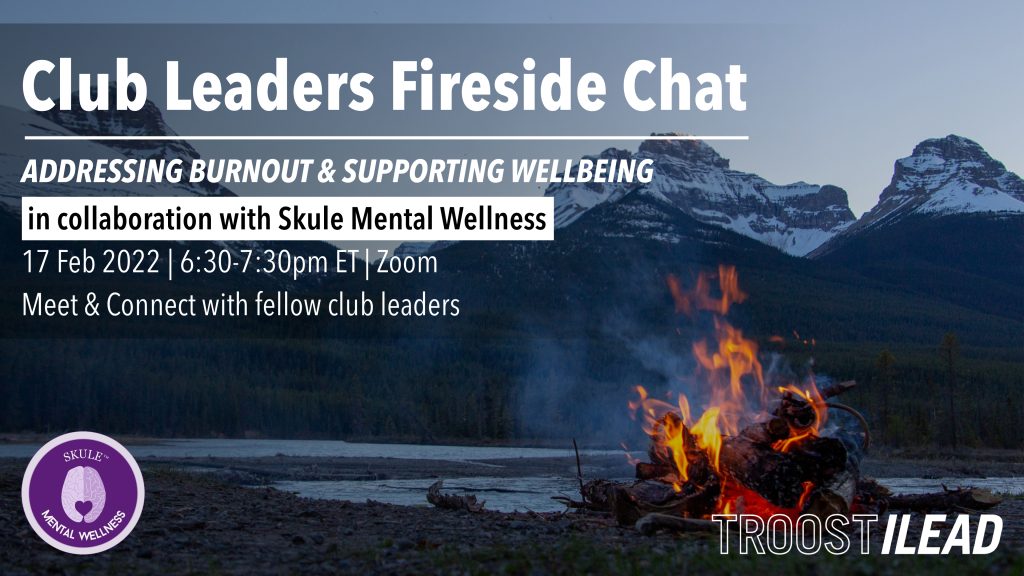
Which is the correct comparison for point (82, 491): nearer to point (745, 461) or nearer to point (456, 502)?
point (456, 502)

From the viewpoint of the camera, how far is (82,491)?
16891mm

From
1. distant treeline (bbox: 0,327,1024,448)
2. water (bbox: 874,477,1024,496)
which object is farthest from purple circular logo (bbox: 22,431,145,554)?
distant treeline (bbox: 0,327,1024,448)

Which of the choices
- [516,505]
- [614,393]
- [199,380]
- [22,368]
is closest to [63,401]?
[22,368]

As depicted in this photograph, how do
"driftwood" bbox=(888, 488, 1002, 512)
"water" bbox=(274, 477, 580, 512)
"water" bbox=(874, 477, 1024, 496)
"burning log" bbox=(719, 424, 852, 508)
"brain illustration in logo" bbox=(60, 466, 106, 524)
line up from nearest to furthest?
"brain illustration in logo" bbox=(60, 466, 106, 524) → "burning log" bbox=(719, 424, 852, 508) → "driftwood" bbox=(888, 488, 1002, 512) → "water" bbox=(274, 477, 580, 512) → "water" bbox=(874, 477, 1024, 496)

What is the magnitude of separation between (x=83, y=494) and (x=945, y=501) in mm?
17961

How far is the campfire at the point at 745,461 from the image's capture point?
2034 centimetres

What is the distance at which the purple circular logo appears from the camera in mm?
16422

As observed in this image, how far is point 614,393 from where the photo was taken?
158875 mm

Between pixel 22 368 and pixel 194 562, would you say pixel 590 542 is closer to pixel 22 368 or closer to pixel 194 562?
pixel 194 562

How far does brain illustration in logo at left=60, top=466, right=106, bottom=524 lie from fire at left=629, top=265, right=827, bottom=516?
36.4 ft

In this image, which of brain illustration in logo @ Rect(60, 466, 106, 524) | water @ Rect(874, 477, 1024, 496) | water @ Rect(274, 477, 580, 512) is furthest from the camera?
water @ Rect(874, 477, 1024, 496)

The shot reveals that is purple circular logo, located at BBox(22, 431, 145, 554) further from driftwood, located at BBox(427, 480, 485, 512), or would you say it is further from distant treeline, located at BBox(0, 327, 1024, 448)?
distant treeline, located at BBox(0, 327, 1024, 448)

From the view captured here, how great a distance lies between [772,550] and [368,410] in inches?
5551

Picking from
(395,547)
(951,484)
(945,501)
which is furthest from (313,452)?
(395,547)
